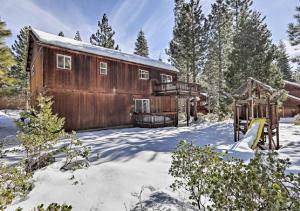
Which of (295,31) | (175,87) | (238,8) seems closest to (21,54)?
(175,87)

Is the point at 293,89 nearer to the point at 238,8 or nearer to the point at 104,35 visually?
the point at 238,8

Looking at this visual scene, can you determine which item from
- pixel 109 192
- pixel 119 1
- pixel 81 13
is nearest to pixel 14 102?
pixel 81 13

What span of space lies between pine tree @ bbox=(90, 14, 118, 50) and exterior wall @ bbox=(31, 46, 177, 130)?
19436 mm

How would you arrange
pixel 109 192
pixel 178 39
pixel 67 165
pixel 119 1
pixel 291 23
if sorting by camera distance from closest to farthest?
pixel 109 192 → pixel 67 165 → pixel 119 1 → pixel 291 23 → pixel 178 39

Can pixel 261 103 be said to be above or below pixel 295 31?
→ below

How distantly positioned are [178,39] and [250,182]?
3056 centimetres

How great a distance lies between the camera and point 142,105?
19.7 m

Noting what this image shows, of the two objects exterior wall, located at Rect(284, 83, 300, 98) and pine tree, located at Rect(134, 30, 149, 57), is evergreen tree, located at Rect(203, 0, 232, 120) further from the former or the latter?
pine tree, located at Rect(134, 30, 149, 57)

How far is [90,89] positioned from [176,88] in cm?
775

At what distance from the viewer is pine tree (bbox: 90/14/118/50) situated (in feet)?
119

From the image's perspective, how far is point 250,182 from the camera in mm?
2438

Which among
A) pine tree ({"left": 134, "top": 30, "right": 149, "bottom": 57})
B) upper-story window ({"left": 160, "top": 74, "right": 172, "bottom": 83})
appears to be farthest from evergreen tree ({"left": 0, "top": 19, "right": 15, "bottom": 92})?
pine tree ({"left": 134, "top": 30, "right": 149, "bottom": 57})

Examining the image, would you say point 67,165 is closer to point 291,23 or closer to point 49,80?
point 49,80

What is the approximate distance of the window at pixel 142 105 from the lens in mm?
19109
